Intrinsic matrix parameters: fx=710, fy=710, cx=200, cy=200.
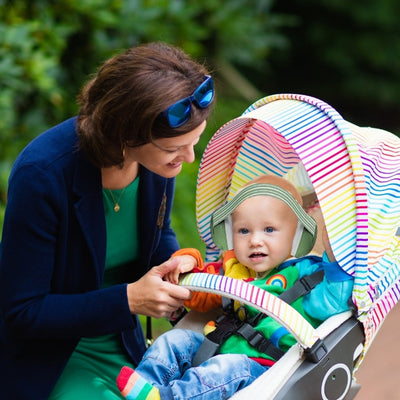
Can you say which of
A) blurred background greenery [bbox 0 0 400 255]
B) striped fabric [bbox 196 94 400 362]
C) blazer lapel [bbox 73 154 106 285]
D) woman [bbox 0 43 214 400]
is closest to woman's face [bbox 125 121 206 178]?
woman [bbox 0 43 214 400]

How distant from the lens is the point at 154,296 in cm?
201

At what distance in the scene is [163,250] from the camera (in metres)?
2.54

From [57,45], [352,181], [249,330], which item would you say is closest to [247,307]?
[249,330]

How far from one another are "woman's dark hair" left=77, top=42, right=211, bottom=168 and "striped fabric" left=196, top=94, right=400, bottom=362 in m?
0.31

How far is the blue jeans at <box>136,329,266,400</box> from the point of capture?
1.93 meters

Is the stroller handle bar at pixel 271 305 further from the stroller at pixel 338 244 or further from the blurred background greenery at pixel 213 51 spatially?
the blurred background greenery at pixel 213 51

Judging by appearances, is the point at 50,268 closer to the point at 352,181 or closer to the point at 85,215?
the point at 85,215

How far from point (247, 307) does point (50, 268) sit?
621mm

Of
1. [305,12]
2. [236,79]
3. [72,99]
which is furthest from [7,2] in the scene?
[305,12]

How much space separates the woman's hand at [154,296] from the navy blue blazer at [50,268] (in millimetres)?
31

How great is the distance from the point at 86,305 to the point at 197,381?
39 centimetres

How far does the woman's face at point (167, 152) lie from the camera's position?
201cm

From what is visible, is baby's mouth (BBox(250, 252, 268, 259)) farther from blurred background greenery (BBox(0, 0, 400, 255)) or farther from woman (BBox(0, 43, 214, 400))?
blurred background greenery (BBox(0, 0, 400, 255))

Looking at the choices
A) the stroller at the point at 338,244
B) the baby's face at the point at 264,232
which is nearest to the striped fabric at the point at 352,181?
the stroller at the point at 338,244
